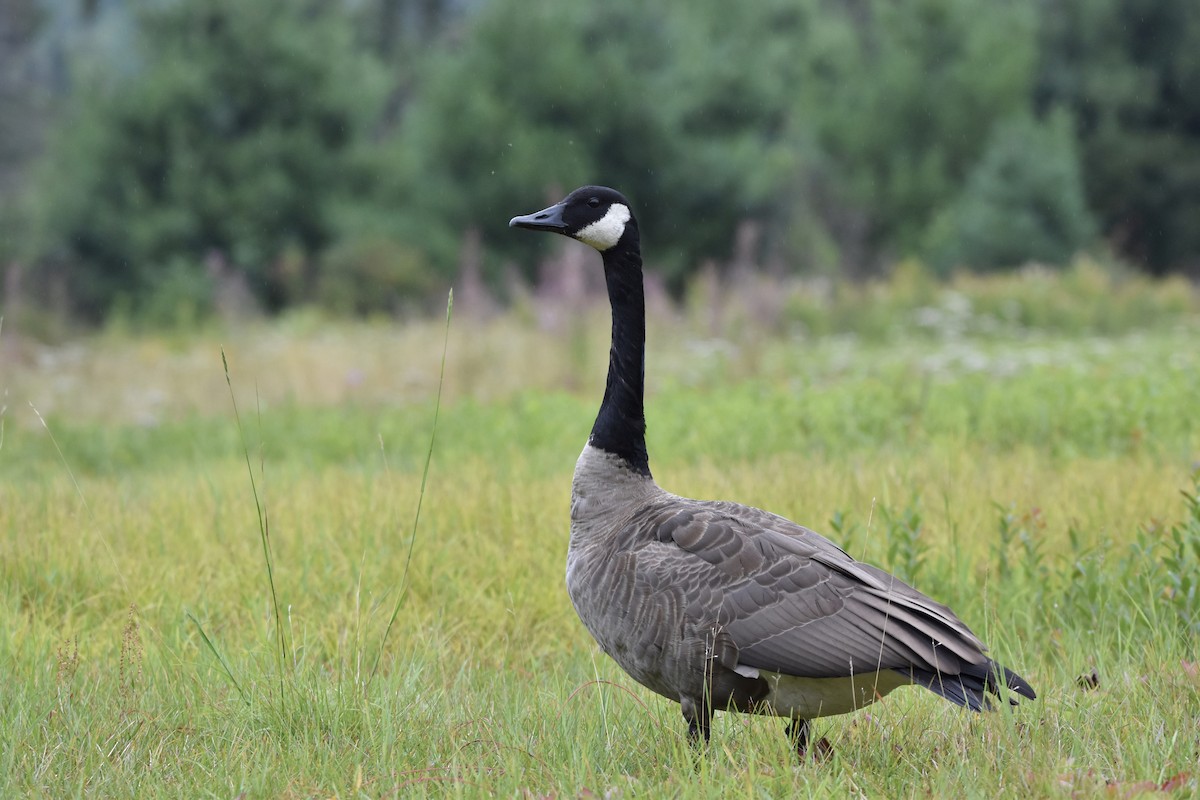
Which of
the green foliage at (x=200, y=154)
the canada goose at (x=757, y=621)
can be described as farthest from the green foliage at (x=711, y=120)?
the canada goose at (x=757, y=621)

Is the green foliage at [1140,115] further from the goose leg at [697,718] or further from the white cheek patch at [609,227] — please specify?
the goose leg at [697,718]

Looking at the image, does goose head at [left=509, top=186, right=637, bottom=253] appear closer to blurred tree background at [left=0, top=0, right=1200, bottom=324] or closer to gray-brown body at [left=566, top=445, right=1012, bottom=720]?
gray-brown body at [left=566, top=445, right=1012, bottom=720]

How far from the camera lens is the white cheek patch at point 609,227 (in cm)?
440

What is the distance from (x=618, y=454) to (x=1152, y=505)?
3348 mm

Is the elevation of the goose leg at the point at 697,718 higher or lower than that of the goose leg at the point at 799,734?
higher

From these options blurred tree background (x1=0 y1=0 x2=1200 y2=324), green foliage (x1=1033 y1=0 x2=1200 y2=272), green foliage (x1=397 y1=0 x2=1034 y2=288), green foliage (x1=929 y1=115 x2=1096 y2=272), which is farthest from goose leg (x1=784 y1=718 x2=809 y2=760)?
green foliage (x1=1033 y1=0 x2=1200 y2=272)

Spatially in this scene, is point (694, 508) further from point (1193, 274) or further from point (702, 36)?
point (1193, 274)

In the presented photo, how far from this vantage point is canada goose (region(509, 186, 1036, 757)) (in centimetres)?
336

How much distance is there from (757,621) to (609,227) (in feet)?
5.40

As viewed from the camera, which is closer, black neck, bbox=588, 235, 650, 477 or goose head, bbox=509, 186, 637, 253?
black neck, bbox=588, 235, 650, 477

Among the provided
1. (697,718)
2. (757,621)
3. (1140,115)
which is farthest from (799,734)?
(1140,115)

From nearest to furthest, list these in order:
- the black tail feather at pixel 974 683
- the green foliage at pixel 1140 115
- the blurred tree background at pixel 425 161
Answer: the black tail feather at pixel 974 683, the blurred tree background at pixel 425 161, the green foliage at pixel 1140 115

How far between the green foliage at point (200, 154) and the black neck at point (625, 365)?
91.6ft

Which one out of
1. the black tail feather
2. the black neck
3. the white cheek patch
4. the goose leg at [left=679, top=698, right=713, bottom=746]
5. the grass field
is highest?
the white cheek patch
